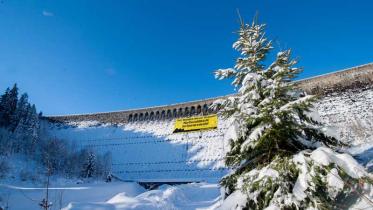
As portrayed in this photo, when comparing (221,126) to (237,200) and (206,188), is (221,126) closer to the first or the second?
(206,188)

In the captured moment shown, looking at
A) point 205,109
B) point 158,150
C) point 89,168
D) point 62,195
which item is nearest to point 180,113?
point 205,109

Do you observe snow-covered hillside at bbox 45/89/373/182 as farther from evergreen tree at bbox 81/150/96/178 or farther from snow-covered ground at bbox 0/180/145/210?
snow-covered ground at bbox 0/180/145/210

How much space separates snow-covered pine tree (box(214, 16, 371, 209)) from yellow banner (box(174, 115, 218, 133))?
28321 millimetres

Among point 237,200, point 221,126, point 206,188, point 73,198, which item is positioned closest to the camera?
point 237,200

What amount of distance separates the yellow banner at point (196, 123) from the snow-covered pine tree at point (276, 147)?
28.3 meters

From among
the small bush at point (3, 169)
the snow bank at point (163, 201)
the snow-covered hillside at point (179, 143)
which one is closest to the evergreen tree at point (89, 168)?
the snow-covered hillside at point (179, 143)

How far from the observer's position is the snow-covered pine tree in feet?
15.1

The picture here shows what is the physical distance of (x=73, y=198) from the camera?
1752cm

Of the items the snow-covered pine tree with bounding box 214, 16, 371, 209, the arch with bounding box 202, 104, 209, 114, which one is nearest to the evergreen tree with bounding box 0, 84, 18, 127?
the arch with bounding box 202, 104, 209, 114

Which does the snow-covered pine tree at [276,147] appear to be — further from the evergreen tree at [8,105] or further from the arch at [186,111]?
the evergreen tree at [8,105]

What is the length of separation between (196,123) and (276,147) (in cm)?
3195

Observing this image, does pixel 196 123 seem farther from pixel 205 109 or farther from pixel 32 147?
pixel 32 147

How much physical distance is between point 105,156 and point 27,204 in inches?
720

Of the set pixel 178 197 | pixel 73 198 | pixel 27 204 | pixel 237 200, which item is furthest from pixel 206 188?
pixel 237 200
